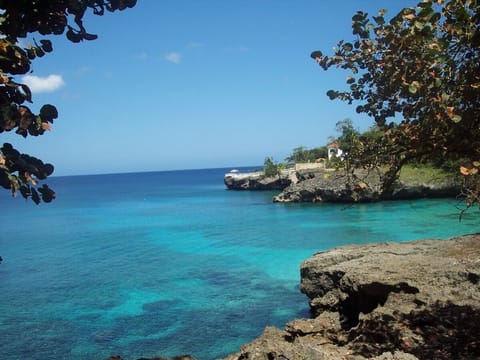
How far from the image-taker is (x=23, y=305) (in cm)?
1747

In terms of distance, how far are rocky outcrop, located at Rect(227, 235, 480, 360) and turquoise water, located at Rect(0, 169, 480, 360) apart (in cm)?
229

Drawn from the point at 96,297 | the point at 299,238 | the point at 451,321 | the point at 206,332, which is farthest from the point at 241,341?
the point at 299,238

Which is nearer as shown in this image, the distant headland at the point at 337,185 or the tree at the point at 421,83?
the tree at the point at 421,83

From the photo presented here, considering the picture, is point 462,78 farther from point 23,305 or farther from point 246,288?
point 23,305

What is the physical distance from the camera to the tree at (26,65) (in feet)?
9.17

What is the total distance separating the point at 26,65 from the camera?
307 cm

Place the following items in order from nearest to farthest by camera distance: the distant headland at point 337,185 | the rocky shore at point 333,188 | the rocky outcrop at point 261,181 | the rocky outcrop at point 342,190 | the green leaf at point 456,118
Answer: the green leaf at point 456,118 → the distant headland at point 337,185 → the rocky shore at point 333,188 → the rocky outcrop at point 342,190 → the rocky outcrop at point 261,181

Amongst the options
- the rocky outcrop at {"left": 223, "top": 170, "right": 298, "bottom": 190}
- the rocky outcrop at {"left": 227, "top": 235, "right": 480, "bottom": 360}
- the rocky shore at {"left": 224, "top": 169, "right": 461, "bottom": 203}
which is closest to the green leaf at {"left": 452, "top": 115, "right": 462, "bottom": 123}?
the rocky outcrop at {"left": 227, "top": 235, "right": 480, "bottom": 360}

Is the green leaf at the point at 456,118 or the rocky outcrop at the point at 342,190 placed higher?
the green leaf at the point at 456,118

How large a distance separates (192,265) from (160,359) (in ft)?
51.6

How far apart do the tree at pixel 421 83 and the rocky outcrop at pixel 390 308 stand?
8.77ft

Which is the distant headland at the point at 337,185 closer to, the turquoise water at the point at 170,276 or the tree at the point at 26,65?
the turquoise water at the point at 170,276

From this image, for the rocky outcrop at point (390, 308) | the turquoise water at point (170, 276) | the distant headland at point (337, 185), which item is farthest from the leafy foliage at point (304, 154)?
the rocky outcrop at point (390, 308)

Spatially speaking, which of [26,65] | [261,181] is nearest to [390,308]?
[26,65]
